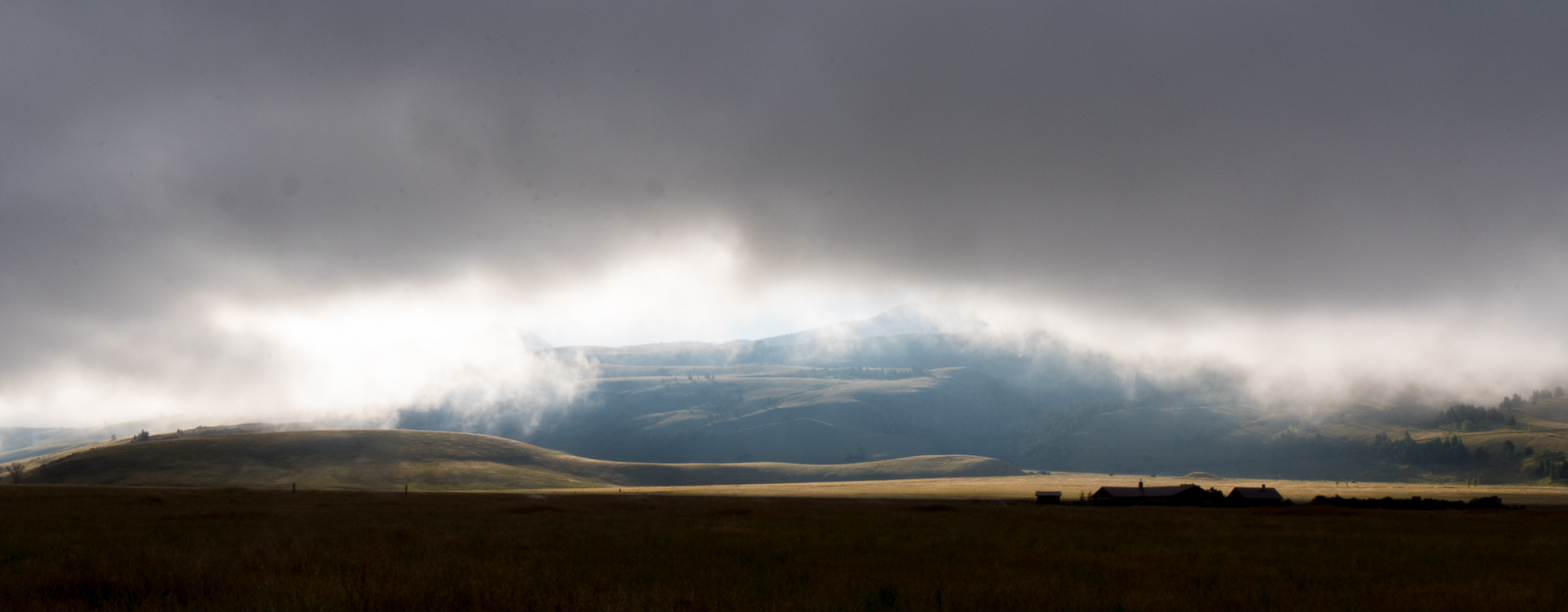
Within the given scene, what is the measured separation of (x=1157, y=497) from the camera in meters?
72.2

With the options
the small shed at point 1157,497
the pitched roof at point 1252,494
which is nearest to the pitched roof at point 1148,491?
the small shed at point 1157,497

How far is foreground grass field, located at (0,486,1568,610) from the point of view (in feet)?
40.5

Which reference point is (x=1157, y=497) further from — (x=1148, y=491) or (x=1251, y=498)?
(x=1251, y=498)

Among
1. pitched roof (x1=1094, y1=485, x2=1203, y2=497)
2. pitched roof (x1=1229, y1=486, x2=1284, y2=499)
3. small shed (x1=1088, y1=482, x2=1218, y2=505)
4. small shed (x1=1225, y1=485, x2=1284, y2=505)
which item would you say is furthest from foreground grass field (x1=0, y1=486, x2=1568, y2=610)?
pitched roof (x1=1094, y1=485, x2=1203, y2=497)

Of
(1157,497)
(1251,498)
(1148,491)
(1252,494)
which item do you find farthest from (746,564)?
(1252,494)

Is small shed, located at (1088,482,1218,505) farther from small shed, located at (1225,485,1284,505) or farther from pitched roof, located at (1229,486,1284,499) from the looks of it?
pitched roof, located at (1229,486,1284,499)

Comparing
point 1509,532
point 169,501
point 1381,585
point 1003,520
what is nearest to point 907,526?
point 1003,520

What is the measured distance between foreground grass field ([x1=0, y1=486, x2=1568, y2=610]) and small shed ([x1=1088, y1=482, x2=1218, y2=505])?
32408 mm

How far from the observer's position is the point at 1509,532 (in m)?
34.5

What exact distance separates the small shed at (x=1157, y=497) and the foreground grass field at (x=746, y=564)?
106ft

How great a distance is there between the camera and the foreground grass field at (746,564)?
12344 millimetres

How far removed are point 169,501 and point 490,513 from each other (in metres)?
24.8

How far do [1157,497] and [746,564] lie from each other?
65.3m

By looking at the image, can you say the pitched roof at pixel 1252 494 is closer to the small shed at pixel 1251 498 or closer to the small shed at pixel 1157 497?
the small shed at pixel 1251 498
